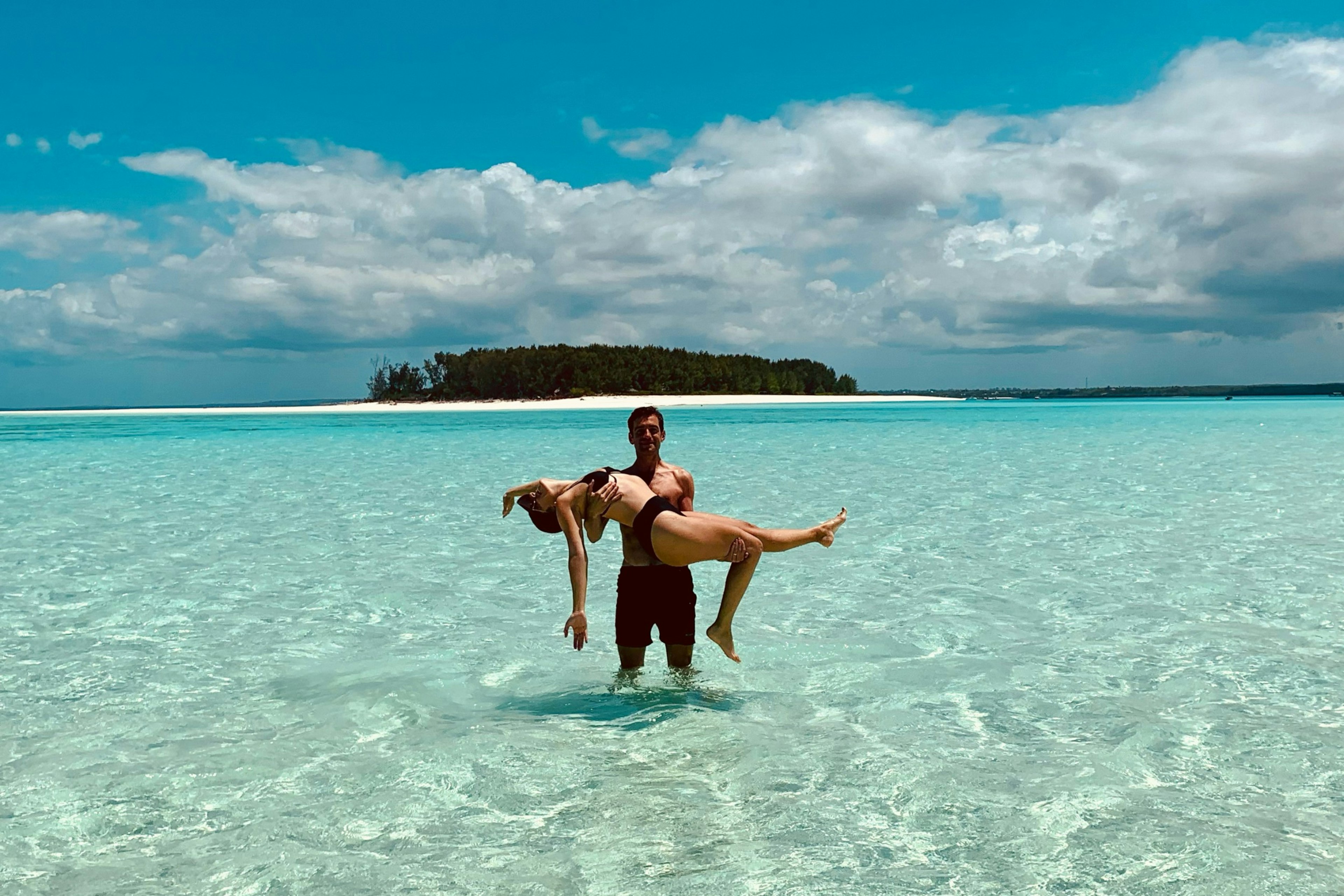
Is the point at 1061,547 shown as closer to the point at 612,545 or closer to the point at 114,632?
the point at 612,545

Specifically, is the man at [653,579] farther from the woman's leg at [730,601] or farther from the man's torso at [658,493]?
the woman's leg at [730,601]

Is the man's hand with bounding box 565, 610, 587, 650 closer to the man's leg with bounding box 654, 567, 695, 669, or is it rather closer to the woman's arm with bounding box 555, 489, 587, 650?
the woman's arm with bounding box 555, 489, 587, 650

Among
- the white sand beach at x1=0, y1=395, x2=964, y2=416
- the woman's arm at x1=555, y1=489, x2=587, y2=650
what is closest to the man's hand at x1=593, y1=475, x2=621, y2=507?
the woman's arm at x1=555, y1=489, x2=587, y2=650

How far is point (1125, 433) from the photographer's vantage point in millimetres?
44156

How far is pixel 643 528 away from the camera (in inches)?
221

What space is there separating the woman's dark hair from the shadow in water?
1245 millimetres

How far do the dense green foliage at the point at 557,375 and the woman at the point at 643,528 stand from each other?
123 meters

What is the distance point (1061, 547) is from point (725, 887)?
31.6 feet

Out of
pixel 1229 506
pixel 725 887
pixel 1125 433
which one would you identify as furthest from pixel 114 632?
pixel 1125 433

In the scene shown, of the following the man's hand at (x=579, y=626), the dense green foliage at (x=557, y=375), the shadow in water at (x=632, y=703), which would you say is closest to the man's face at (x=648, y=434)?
the man's hand at (x=579, y=626)

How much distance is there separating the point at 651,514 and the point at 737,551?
55cm

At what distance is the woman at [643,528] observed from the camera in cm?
546

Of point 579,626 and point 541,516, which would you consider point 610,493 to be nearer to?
point 541,516

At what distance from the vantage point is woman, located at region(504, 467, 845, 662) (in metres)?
5.46
